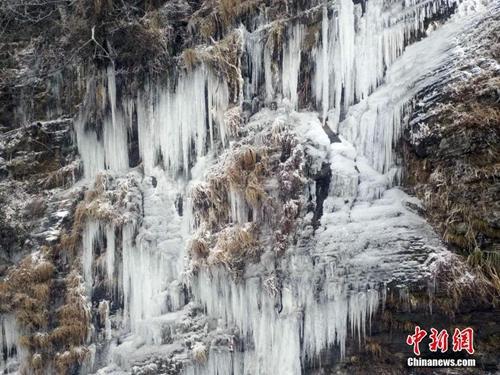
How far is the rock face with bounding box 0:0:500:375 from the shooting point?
5.88m

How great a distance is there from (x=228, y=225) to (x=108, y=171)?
2289mm

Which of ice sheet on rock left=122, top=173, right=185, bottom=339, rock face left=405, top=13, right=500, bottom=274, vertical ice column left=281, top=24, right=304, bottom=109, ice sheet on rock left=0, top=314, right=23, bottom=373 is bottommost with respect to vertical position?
ice sheet on rock left=0, top=314, right=23, bottom=373

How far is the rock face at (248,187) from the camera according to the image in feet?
19.3

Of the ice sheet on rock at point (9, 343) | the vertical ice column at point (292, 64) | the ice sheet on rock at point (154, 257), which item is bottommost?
the ice sheet on rock at point (9, 343)

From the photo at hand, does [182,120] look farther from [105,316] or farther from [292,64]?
[105,316]

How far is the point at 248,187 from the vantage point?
7.14 meters

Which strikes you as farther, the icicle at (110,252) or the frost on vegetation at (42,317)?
the icicle at (110,252)

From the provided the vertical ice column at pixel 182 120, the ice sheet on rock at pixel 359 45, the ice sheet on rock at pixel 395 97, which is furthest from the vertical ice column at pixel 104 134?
the ice sheet on rock at pixel 395 97

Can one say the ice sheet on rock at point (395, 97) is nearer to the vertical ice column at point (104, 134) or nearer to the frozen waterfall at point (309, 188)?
the frozen waterfall at point (309, 188)

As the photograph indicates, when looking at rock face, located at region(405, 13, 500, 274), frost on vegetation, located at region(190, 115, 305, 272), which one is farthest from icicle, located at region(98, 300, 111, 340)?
rock face, located at region(405, 13, 500, 274)

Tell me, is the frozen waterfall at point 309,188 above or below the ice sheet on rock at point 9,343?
above

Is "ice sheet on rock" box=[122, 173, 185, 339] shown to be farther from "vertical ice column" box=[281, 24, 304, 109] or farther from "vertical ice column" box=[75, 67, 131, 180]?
"vertical ice column" box=[281, 24, 304, 109]

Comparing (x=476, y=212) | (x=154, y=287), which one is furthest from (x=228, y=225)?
(x=476, y=212)

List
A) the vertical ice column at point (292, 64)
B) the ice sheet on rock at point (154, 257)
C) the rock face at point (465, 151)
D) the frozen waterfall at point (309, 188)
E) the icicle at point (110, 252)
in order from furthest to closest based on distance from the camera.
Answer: the icicle at point (110, 252) → the ice sheet on rock at point (154, 257) → the vertical ice column at point (292, 64) → the frozen waterfall at point (309, 188) → the rock face at point (465, 151)
